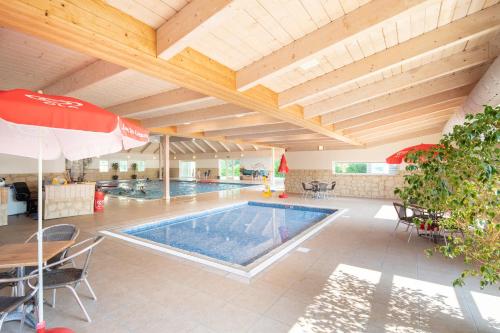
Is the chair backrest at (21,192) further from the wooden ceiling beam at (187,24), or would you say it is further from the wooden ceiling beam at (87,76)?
the wooden ceiling beam at (187,24)

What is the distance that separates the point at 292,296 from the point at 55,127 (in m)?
2.65

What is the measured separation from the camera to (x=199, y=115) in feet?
20.1

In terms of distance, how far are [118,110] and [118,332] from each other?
494 centimetres

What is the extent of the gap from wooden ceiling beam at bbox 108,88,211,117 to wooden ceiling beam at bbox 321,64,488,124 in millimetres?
3478

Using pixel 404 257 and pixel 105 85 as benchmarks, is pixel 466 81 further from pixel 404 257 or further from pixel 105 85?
pixel 105 85

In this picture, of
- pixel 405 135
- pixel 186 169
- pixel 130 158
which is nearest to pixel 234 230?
pixel 405 135

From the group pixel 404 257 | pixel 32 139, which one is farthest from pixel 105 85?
pixel 404 257

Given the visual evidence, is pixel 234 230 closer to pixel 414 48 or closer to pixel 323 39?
pixel 323 39

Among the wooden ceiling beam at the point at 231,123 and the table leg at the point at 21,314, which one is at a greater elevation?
the wooden ceiling beam at the point at 231,123

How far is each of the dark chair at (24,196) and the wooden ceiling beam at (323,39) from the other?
7373 millimetres

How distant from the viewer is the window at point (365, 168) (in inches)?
421

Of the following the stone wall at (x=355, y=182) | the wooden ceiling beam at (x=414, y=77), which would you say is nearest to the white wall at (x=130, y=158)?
the stone wall at (x=355, y=182)

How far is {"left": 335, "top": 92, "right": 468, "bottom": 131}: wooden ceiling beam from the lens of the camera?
190 inches

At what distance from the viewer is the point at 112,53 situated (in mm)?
2201
